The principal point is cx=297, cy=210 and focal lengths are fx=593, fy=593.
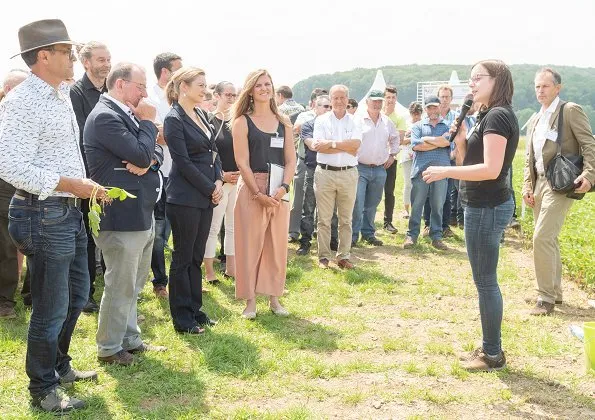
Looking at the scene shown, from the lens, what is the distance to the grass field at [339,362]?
4113mm

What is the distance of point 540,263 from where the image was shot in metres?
6.36

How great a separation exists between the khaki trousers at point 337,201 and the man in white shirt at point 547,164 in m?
2.48

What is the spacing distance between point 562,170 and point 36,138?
16.1ft

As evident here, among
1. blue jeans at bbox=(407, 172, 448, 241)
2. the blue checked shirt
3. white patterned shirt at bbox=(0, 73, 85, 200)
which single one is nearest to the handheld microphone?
white patterned shirt at bbox=(0, 73, 85, 200)

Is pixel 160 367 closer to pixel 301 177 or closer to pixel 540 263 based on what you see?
pixel 540 263

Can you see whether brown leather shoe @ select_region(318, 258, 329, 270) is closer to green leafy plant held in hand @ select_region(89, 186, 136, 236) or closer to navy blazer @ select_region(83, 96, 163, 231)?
navy blazer @ select_region(83, 96, 163, 231)

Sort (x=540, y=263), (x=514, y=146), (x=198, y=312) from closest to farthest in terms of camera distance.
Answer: (x=514, y=146) → (x=198, y=312) → (x=540, y=263)

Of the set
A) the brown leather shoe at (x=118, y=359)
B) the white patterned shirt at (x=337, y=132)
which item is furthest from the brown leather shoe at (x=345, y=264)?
the brown leather shoe at (x=118, y=359)

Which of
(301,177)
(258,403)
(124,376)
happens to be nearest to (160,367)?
(124,376)

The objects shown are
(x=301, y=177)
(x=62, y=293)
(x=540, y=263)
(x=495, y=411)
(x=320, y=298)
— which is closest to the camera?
(x=62, y=293)

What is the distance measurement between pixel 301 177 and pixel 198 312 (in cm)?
429

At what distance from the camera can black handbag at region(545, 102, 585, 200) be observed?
5.98 metres

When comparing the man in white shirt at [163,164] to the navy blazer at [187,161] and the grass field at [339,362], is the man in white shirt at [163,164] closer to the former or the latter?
the grass field at [339,362]

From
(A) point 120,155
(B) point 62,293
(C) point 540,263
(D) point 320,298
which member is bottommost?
(D) point 320,298
